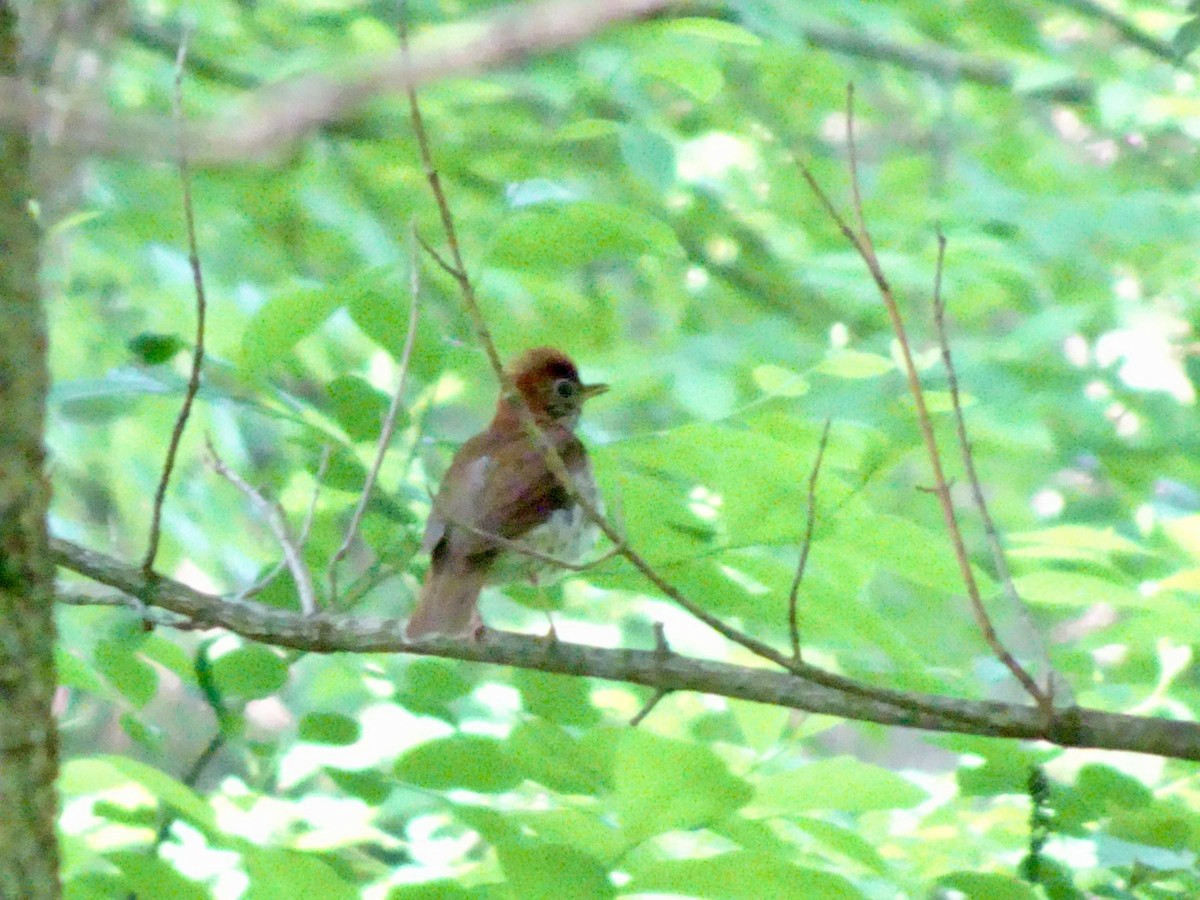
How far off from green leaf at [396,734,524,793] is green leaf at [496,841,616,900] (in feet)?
0.57

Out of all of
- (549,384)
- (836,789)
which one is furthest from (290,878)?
(549,384)

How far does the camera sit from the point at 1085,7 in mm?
5059

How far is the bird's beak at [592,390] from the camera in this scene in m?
3.70

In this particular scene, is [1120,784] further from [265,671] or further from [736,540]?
[265,671]

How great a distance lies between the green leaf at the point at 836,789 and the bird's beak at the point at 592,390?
1.71 metres

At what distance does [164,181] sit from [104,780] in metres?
2.52

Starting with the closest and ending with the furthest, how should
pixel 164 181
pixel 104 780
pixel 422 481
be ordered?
pixel 104 780
pixel 422 481
pixel 164 181

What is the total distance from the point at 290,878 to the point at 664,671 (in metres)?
0.56

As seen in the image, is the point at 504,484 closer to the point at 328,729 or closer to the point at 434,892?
the point at 328,729

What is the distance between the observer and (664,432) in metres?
2.25

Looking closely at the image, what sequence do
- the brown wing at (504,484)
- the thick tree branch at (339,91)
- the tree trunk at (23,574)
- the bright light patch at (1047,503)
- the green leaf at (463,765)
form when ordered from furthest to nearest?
1. the bright light patch at (1047,503)
2. the brown wing at (504,484)
3. the green leaf at (463,765)
4. the tree trunk at (23,574)
5. the thick tree branch at (339,91)

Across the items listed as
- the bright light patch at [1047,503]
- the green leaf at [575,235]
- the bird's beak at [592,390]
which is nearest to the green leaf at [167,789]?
the green leaf at [575,235]

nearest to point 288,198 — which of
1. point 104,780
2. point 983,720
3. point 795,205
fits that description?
point 795,205

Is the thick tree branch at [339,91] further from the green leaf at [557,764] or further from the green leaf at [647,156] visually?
the green leaf at [647,156]
